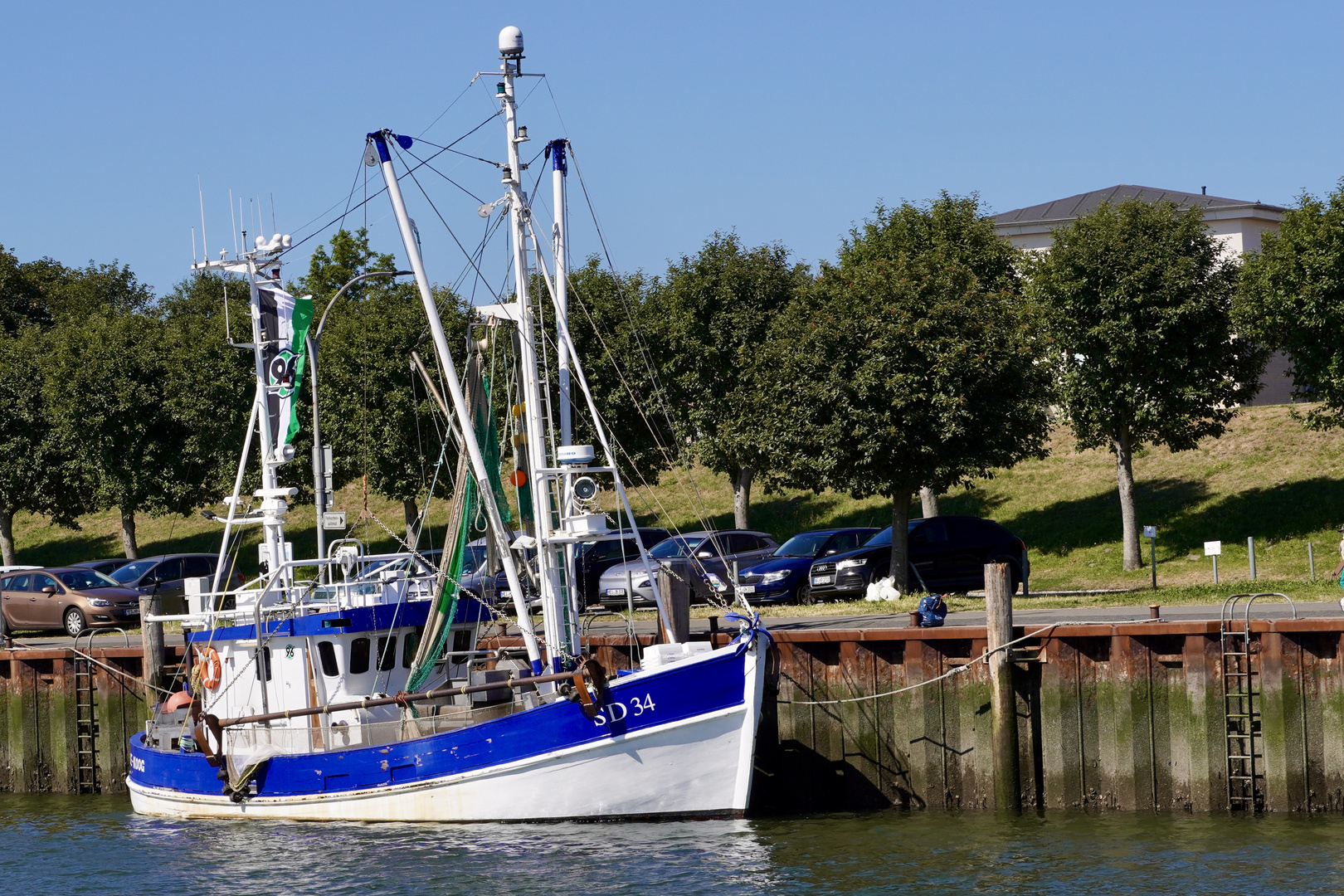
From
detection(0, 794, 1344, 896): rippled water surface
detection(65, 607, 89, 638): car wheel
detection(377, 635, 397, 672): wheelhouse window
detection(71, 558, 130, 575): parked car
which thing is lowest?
detection(0, 794, 1344, 896): rippled water surface

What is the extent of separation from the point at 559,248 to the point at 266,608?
660cm

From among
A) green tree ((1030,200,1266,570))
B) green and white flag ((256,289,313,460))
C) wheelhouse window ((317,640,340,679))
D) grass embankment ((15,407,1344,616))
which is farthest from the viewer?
grass embankment ((15,407,1344,616))

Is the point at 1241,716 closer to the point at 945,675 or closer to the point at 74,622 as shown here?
the point at 945,675

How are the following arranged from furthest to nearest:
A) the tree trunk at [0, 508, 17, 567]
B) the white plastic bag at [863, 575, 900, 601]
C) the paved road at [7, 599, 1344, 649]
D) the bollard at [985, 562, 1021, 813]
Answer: the tree trunk at [0, 508, 17, 567] → the white plastic bag at [863, 575, 900, 601] → the paved road at [7, 599, 1344, 649] → the bollard at [985, 562, 1021, 813]

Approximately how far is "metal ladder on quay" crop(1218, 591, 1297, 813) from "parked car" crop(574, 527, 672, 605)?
14.2 meters

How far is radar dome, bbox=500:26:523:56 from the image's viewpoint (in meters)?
19.0

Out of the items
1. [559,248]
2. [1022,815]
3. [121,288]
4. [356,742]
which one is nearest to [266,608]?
[356,742]

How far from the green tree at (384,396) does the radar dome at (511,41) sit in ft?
70.0

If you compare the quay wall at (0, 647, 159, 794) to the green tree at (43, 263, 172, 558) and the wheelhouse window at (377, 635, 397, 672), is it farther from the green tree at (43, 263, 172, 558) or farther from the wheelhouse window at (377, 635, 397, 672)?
the green tree at (43, 263, 172, 558)

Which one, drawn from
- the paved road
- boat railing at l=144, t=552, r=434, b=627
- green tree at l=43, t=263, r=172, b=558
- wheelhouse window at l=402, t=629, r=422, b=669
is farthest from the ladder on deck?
green tree at l=43, t=263, r=172, b=558

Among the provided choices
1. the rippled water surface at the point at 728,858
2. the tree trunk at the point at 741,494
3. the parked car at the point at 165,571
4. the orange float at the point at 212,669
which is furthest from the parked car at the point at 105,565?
the rippled water surface at the point at 728,858

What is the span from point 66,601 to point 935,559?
19029 millimetres

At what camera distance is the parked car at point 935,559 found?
29.2 m

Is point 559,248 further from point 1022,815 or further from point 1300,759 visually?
point 1300,759
